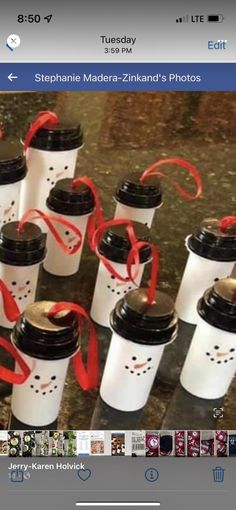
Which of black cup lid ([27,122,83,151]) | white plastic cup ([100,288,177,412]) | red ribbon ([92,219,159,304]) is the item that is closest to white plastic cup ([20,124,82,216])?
black cup lid ([27,122,83,151])

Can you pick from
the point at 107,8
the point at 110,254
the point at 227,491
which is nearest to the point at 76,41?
the point at 107,8

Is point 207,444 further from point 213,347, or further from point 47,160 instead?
point 47,160

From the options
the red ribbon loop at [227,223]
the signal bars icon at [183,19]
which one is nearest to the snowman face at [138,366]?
the red ribbon loop at [227,223]

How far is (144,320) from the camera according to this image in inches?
24.8

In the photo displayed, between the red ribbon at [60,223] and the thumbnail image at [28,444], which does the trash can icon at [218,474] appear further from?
the red ribbon at [60,223]

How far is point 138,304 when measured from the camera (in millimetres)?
645

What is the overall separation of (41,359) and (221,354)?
0.62 ft

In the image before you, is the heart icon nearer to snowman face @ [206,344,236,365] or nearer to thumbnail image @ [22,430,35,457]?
thumbnail image @ [22,430,35,457]

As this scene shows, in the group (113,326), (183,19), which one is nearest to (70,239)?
(113,326)

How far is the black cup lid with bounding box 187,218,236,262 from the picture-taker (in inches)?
30.3

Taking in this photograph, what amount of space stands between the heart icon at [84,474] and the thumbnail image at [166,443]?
0.23 feet

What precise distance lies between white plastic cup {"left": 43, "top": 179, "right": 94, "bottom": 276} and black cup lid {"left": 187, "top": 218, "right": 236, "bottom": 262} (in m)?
0.15

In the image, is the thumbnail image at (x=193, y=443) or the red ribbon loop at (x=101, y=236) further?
the red ribbon loop at (x=101, y=236)

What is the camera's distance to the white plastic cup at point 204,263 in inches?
30.5
